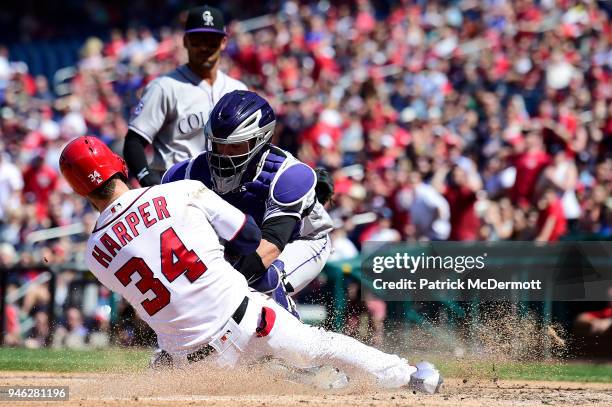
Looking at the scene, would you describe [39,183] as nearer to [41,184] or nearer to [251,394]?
[41,184]

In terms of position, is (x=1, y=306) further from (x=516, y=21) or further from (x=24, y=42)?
(x=24, y=42)

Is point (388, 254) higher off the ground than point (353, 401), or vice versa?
point (353, 401)

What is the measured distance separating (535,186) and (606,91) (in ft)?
9.31

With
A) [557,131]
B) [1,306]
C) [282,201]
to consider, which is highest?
[282,201]

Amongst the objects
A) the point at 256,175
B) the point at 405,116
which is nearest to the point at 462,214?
the point at 405,116

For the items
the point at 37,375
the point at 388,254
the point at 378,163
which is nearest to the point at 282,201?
the point at 37,375

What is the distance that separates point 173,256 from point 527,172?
726 centimetres

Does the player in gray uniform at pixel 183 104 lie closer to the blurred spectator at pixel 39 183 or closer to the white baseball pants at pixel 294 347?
the white baseball pants at pixel 294 347

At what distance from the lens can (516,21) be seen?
1695cm

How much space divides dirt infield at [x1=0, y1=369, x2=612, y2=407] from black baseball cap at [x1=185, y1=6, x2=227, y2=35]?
2.61m

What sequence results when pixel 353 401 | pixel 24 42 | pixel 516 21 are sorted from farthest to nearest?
pixel 24 42, pixel 516 21, pixel 353 401

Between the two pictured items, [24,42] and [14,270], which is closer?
[14,270]

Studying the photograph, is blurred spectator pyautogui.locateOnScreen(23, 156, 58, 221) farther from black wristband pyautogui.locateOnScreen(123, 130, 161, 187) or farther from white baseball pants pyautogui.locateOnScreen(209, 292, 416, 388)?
white baseball pants pyautogui.locateOnScreen(209, 292, 416, 388)

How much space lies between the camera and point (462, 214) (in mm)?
11914
